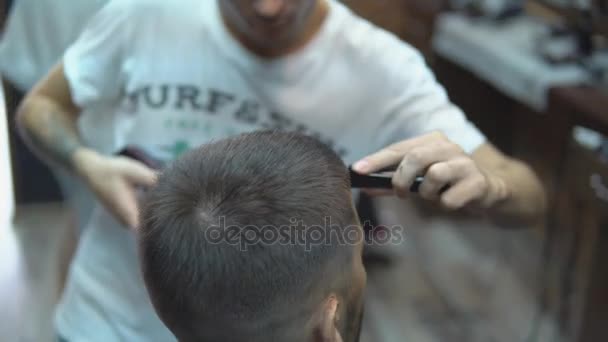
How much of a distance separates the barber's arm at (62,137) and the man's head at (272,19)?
Answer: 0.72ft

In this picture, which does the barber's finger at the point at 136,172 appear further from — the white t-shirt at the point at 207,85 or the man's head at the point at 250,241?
the man's head at the point at 250,241

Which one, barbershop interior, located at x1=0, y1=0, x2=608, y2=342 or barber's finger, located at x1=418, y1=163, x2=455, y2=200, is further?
barber's finger, located at x1=418, y1=163, x2=455, y2=200

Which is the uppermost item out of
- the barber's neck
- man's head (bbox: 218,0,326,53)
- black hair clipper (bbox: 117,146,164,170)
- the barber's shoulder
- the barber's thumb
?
man's head (bbox: 218,0,326,53)

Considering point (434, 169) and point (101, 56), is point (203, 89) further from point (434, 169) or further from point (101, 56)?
point (434, 169)

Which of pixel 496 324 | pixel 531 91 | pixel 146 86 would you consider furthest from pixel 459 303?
pixel 146 86

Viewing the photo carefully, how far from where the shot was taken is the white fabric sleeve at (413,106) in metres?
0.87

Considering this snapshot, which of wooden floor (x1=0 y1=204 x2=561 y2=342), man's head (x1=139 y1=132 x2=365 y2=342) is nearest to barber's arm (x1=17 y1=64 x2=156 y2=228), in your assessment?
man's head (x1=139 y1=132 x2=365 y2=342)

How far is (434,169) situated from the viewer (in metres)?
0.67

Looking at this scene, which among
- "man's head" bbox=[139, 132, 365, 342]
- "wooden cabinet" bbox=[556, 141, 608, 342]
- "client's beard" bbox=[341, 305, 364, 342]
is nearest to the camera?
"man's head" bbox=[139, 132, 365, 342]

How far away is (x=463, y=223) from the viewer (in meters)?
2.23

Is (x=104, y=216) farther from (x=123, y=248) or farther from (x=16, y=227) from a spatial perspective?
(x=16, y=227)

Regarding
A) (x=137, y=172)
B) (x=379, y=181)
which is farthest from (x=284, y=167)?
(x=137, y=172)

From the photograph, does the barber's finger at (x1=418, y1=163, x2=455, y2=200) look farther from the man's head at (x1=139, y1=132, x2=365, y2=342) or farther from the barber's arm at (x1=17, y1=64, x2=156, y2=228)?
Answer: the barber's arm at (x1=17, y1=64, x2=156, y2=228)

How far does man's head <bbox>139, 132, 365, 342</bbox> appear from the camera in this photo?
51 centimetres
